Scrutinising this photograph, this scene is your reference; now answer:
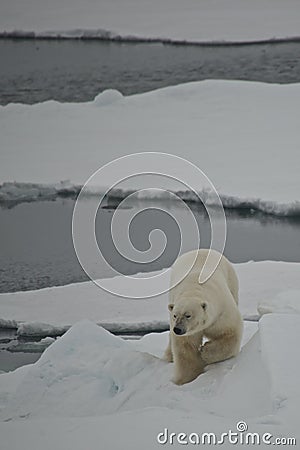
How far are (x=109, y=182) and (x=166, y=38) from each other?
24.3 feet

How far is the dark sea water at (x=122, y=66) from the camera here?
14.2 meters

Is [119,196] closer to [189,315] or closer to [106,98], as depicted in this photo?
[106,98]

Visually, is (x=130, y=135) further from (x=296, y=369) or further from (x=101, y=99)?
(x=296, y=369)

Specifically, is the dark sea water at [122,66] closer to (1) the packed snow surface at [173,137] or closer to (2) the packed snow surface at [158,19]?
(2) the packed snow surface at [158,19]

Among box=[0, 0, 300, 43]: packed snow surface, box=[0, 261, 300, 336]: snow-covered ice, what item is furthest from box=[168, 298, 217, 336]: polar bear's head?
box=[0, 0, 300, 43]: packed snow surface

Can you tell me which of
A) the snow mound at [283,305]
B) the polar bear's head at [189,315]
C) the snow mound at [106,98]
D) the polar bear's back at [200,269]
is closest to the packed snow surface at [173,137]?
the snow mound at [106,98]

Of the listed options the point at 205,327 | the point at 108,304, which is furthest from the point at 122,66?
the point at 205,327

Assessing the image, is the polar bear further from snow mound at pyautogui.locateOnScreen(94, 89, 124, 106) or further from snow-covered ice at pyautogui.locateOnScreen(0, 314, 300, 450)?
snow mound at pyautogui.locateOnScreen(94, 89, 124, 106)

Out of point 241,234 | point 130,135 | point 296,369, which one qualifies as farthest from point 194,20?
point 296,369

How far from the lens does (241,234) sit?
790cm

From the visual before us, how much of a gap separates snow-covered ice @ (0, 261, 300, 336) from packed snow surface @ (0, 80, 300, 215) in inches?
99.2

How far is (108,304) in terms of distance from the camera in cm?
630

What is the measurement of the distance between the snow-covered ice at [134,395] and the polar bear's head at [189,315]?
0.25 meters

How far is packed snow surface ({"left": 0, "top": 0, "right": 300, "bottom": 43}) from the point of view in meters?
16.0
